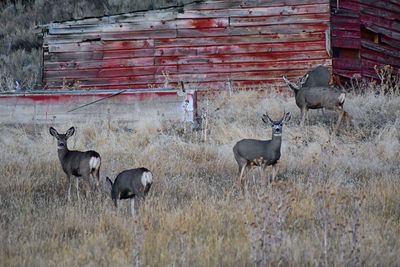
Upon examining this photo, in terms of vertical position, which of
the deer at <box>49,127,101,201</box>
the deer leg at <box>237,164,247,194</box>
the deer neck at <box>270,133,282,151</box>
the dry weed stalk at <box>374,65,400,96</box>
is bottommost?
the deer leg at <box>237,164,247,194</box>

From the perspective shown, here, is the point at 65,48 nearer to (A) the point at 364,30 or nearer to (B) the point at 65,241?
(A) the point at 364,30

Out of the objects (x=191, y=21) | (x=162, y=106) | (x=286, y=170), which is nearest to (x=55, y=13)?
(x=191, y=21)

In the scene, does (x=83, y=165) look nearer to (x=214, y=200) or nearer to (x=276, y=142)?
(x=214, y=200)

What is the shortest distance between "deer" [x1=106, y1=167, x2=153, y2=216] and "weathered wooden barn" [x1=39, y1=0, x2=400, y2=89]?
1126cm

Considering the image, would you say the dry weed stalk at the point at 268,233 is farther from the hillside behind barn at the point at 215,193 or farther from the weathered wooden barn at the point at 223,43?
the weathered wooden barn at the point at 223,43

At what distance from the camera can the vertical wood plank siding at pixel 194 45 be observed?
20.1 meters

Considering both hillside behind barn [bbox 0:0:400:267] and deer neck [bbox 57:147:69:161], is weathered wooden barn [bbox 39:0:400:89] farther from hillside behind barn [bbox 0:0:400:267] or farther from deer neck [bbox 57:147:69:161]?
deer neck [bbox 57:147:69:161]

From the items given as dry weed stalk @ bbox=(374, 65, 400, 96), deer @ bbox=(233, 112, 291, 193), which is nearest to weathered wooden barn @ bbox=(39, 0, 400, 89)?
dry weed stalk @ bbox=(374, 65, 400, 96)

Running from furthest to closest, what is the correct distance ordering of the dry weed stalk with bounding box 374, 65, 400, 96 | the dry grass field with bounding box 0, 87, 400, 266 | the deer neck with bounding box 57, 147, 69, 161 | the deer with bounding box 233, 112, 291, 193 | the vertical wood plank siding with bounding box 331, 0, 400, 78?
the vertical wood plank siding with bounding box 331, 0, 400, 78, the dry weed stalk with bounding box 374, 65, 400, 96, the deer neck with bounding box 57, 147, 69, 161, the deer with bounding box 233, 112, 291, 193, the dry grass field with bounding box 0, 87, 400, 266

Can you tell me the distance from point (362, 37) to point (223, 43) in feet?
13.3

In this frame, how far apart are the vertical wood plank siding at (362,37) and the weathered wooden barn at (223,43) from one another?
0.09 feet

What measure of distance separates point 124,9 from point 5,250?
2207 cm

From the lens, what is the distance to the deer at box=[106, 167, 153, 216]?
8.23 metres

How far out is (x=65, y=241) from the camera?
6805 mm
